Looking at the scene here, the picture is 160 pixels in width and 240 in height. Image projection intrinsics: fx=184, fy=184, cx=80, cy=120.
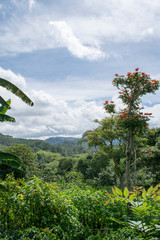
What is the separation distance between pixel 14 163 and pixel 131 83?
581 centimetres

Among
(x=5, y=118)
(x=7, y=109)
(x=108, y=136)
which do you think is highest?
(x=7, y=109)

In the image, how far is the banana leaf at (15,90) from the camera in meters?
5.39

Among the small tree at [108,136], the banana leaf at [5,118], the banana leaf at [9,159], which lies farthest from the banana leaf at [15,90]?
the small tree at [108,136]

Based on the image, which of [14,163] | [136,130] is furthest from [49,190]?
[136,130]

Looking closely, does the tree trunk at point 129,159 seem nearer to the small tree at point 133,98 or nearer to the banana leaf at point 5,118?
the small tree at point 133,98

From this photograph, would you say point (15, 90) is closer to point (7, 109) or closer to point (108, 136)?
point (7, 109)

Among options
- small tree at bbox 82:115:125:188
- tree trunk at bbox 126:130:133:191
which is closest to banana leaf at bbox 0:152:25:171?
tree trunk at bbox 126:130:133:191

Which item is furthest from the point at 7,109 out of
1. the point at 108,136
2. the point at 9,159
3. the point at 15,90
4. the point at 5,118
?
the point at 108,136

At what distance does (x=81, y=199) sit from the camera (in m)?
4.11

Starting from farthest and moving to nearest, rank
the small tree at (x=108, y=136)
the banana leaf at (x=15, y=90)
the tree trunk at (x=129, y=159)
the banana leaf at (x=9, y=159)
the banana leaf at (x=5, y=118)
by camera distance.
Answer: the small tree at (x=108, y=136), the tree trunk at (x=129, y=159), the banana leaf at (x=15, y=90), the banana leaf at (x=5, y=118), the banana leaf at (x=9, y=159)

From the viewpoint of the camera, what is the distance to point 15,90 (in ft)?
18.2

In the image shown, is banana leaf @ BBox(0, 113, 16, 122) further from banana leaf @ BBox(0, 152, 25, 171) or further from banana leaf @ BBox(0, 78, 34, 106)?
banana leaf @ BBox(0, 152, 25, 171)

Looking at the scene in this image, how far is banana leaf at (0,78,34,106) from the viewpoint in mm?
5391

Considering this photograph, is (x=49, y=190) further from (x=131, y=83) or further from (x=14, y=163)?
(x=131, y=83)
